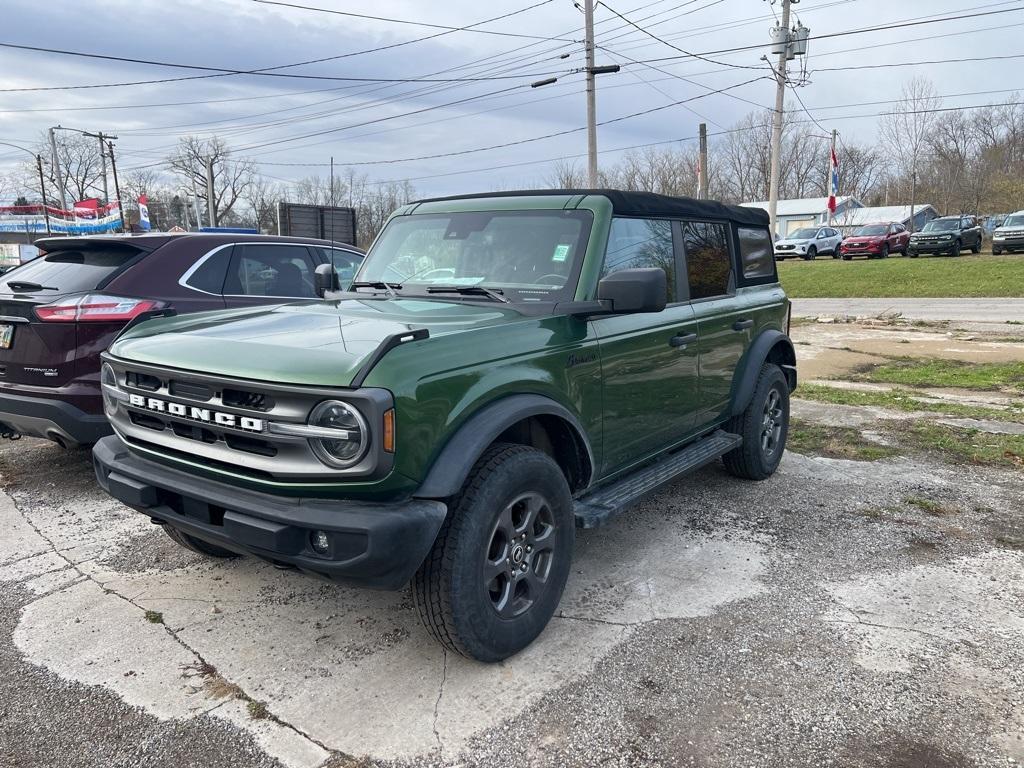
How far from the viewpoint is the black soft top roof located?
12.8 feet

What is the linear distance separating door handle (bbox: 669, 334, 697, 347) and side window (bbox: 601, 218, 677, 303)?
0.22 meters

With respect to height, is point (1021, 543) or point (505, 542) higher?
point (505, 542)

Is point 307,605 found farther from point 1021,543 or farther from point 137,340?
point 1021,543

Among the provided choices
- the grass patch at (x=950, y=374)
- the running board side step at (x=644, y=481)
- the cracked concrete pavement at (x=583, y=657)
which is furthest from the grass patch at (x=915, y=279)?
the cracked concrete pavement at (x=583, y=657)

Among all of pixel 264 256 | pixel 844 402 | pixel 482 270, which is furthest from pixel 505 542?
pixel 844 402

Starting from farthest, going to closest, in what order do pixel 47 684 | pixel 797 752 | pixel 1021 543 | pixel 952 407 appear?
pixel 952 407, pixel 1021 543, pixel 47 684, pixel 797 752

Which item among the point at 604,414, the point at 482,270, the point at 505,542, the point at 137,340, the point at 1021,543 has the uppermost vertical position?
the point at 482,270

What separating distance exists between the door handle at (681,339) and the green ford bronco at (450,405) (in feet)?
0.07

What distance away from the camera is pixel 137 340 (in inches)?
127

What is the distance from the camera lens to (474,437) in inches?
109

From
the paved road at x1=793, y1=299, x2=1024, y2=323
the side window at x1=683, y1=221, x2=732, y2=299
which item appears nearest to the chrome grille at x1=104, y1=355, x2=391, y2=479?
the side window at x1=683, y1=221, x2=732, y2=299

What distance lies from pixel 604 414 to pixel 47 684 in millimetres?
2616

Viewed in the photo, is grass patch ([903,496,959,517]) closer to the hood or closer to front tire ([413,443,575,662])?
front tire ([413,443,575,662])

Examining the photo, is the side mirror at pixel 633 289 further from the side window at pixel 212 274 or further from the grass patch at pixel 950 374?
the grass patch at pixel 950 374
